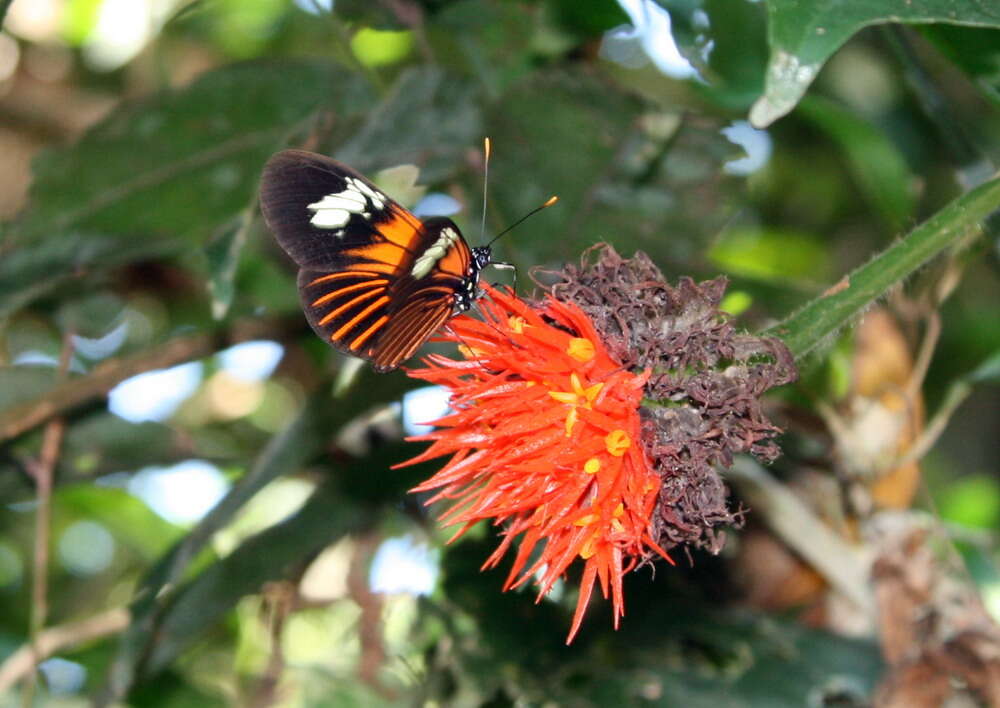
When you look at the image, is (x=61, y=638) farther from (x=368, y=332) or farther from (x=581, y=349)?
(x=581, y=349)

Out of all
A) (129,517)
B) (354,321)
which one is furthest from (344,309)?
(129,517)

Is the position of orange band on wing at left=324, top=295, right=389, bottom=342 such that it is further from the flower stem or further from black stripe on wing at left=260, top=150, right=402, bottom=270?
the flower stem

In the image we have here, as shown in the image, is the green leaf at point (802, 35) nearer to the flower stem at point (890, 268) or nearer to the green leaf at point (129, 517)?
the flower stem at point (890, 268)

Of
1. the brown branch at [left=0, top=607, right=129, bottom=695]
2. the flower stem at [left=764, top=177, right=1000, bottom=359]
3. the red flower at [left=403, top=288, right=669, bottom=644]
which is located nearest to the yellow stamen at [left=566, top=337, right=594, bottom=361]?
the red flower at [left=403, top=288, right=669, bottom=644]

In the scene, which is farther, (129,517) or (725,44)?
(129,517)

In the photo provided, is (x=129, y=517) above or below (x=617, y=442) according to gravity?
below

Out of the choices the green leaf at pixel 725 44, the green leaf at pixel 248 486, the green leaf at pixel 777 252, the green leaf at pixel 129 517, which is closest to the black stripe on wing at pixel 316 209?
the green leaf at pixel 248 486
